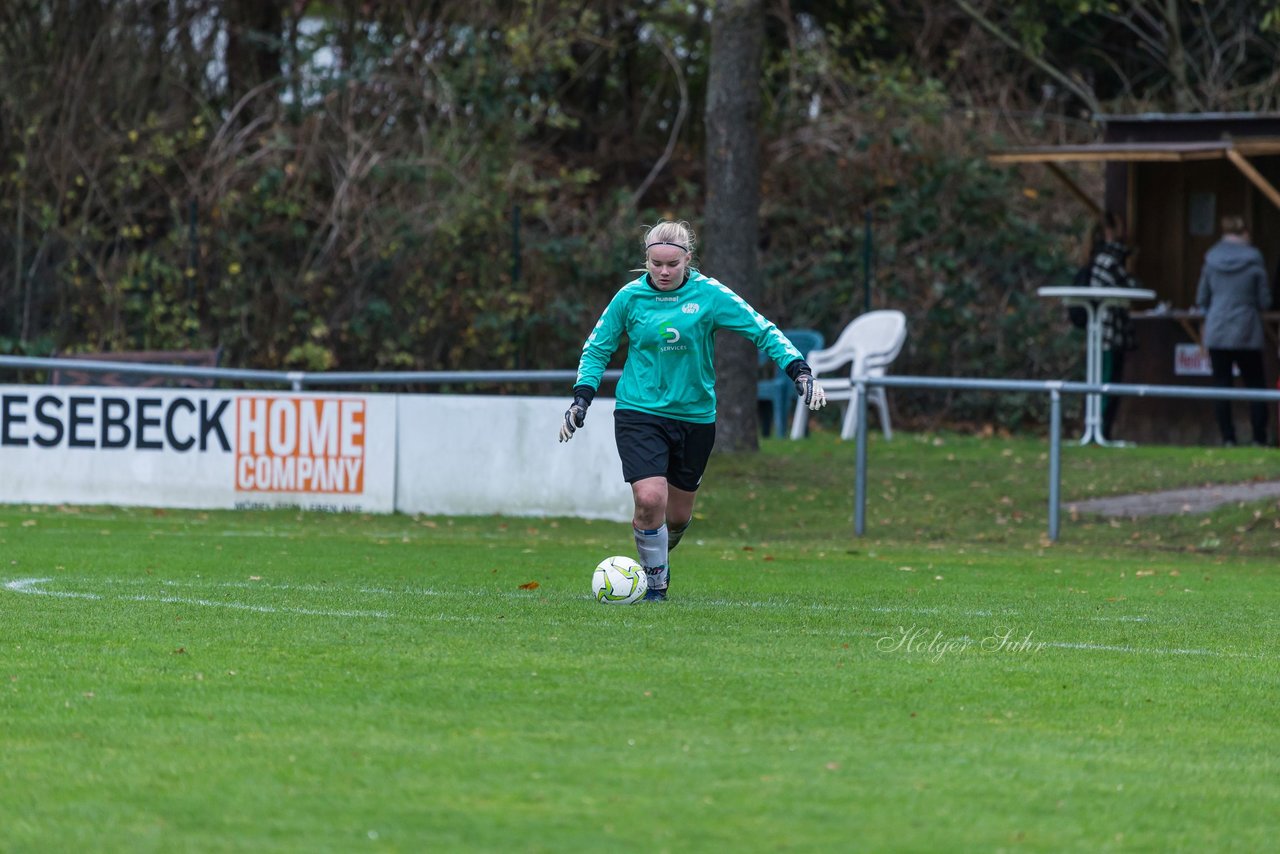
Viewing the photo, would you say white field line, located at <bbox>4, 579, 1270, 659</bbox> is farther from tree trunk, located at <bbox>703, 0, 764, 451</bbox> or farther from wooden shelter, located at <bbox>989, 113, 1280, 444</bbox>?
wooden shelter, located at <bbox>989, 113, 1280, 444</bbox>

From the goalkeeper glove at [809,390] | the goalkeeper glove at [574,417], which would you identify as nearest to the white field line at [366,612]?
the goalkeeper glove at [574,417]

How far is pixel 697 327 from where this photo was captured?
9.45 meters

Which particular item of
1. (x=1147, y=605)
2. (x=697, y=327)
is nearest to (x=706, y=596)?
(x=697, y=327)

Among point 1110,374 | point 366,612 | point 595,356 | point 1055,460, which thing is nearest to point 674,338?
point 595,356

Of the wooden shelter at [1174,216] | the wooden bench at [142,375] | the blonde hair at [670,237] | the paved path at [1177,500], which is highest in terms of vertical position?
the wooden shelter at [1174,216]

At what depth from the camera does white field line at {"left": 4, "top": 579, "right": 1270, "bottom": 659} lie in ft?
27.1

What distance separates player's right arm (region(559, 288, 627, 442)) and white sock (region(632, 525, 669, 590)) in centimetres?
60

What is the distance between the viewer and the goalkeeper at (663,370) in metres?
9.38

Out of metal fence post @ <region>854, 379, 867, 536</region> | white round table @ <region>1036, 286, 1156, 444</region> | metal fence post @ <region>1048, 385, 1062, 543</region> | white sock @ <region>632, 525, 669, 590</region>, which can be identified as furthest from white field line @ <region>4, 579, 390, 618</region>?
white round table @ <region>1036, 286, 1156, 444</region>

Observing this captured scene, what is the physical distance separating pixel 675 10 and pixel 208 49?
583 centimetres

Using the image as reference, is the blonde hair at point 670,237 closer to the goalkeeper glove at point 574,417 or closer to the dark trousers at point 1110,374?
the goalkeeper glove at point 574,417

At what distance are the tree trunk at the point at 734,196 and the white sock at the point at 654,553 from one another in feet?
25.4

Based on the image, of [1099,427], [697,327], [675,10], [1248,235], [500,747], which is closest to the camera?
[500,747]

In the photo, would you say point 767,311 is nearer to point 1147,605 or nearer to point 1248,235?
point 1248,235
